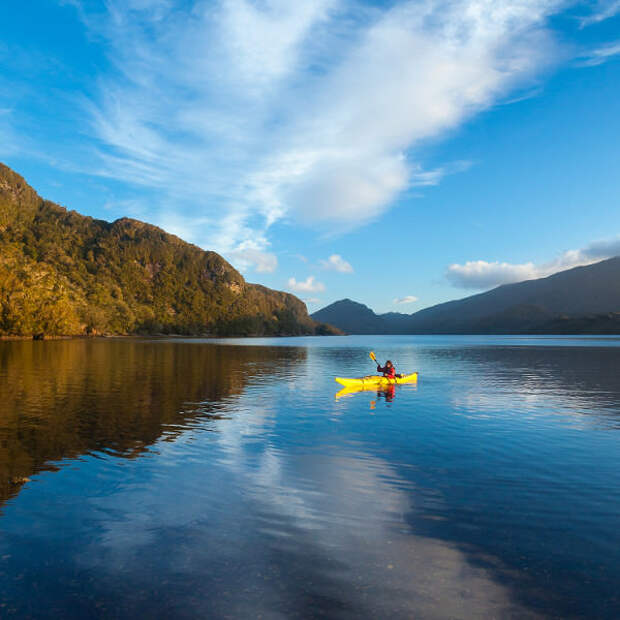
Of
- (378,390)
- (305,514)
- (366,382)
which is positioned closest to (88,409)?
(305,514)

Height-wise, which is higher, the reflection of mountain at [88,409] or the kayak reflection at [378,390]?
the reflection of mountain at [88,409]

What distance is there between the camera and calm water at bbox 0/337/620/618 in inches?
360

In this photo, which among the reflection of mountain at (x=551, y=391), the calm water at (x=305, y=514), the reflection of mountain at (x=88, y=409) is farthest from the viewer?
the reflection of mountain at (x=551, y=391)

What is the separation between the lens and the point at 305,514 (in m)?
13.6

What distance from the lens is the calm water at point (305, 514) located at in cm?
916

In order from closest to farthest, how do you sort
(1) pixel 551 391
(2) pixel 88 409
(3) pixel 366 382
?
(2) pixel 88 409 < (1) pixel 551 391 < (3) pixel 366 382

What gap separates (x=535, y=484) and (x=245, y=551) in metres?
12.4

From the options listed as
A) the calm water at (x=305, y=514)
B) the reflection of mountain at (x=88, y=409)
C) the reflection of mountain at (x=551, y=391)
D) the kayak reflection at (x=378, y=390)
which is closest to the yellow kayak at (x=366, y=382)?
the kayak reflection at (x=378, y=390)

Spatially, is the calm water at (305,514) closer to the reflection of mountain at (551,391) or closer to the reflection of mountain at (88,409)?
the reflection of mountain at (88,409)

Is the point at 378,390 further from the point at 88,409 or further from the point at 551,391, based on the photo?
the point at 88,409

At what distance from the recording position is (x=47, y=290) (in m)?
149

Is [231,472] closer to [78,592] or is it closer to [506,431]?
[78,592]

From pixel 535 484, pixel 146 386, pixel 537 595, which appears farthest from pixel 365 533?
pixel 146 386

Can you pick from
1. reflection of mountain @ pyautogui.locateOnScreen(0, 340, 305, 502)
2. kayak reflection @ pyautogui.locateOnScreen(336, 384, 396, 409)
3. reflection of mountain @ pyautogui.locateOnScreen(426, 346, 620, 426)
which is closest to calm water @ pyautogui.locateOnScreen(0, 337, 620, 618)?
reflection of mountain @ pyautogui.locateOnScreen(0, 340, 305, 502)
